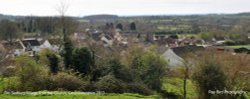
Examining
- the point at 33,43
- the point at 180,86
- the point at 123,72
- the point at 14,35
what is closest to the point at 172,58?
the point at 180,86

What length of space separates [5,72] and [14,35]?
Result: 59.3 meters

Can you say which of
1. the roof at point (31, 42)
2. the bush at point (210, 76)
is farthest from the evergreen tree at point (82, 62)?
the roof at point (31, 42)

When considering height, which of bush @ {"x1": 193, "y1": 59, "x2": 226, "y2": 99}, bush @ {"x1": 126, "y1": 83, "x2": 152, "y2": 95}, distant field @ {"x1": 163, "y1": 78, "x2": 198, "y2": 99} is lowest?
distant field @ {"x1": 163, "y1": 78, "x2": 198, "y2": 99}

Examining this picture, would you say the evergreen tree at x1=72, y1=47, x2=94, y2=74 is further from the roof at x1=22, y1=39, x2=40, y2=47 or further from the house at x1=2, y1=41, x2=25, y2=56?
the roof at x1=22, y1=39, x2=40, y2=47

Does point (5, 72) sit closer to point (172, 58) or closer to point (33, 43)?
point (172, 58)

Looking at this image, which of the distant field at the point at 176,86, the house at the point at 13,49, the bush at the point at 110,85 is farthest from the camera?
the house at the point at 13,49

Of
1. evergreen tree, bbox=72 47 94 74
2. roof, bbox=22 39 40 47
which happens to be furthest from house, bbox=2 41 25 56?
evergreen tree, bbox=72 47 94 74

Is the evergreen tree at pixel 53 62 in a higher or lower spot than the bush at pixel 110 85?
higher

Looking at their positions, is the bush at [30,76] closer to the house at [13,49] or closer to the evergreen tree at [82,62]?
the evergreen tree at [82,62]

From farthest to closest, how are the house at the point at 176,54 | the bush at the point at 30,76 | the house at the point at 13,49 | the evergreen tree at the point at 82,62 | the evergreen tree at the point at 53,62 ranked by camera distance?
the house at the point at 176,54, the house at the point at 13,49, the evergreen tree at the point at 53,62, the evergreen tree at the point at 82,62, the bush at the point at 30,76

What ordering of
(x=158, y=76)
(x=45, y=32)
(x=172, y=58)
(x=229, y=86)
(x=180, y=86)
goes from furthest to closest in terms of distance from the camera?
1. (x=45, y=32)
2. (x=172, y=58)
3. (x=180, y=86)
4. (x=158, y=76)
5. (x=229, y=86)

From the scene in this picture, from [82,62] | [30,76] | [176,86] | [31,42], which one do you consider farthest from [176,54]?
[31,42]

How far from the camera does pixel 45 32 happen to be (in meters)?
103

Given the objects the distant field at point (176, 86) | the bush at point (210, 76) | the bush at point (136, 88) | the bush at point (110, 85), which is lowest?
the distant field at point (176, 86)
